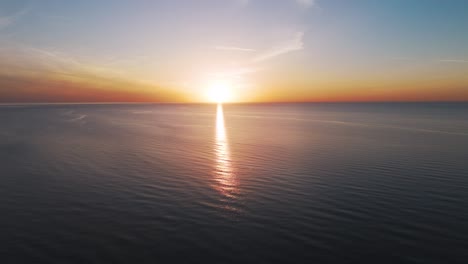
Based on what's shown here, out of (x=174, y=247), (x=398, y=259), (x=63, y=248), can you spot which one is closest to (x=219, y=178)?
(x=174, y=247)

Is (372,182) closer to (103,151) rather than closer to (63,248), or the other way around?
(63,248)

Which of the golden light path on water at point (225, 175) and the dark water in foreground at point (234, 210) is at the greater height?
the dark water in foreground at point (234, 210)

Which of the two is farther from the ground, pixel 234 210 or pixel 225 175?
pixel 234 210

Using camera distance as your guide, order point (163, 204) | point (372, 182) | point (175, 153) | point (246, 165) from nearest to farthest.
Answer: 1. point (163, 204)
2. point (372, 182)
3. point (246, 165)
4. point (175, 153)

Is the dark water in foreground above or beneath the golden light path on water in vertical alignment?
above

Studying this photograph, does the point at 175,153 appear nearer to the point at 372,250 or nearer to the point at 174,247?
the point at 174,247

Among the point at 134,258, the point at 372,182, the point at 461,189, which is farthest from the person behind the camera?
the point at 372,182

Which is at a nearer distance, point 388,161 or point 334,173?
point 334,173

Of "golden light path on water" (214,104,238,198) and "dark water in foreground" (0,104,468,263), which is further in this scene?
"golden light path on water" (214,104,238,198)

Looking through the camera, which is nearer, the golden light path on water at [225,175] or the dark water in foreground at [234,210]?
the dark water in foreground at [234,210]

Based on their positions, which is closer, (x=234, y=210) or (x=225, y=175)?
(x=234, y=210)

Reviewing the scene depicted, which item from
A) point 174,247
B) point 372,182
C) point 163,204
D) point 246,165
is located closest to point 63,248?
point 174,247
